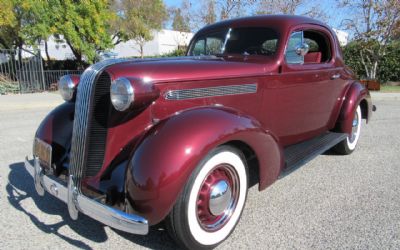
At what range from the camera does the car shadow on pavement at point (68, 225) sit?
2.80 meters


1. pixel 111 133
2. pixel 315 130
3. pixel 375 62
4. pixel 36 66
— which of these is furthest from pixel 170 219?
pixel 375 62

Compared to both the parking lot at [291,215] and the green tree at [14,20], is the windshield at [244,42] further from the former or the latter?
the green tree at [14,20]

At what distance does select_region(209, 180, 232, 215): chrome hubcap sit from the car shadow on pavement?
43cm

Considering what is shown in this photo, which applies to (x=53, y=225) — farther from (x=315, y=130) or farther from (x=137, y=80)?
(x=315, y=130)

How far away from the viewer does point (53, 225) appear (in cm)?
308

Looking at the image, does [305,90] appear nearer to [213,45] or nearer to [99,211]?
[213,45]

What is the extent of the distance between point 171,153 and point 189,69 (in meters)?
0.86

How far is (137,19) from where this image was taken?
21109mm

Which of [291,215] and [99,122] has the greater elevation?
[99,122]

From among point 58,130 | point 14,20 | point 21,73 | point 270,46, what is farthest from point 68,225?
point 14,20

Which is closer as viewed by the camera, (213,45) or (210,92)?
(210,92)

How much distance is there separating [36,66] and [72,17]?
2602mm

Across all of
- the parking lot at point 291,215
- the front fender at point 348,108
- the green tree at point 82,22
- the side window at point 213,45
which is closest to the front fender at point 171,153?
the parking lot at point 291,215

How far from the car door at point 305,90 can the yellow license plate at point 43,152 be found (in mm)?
2151
